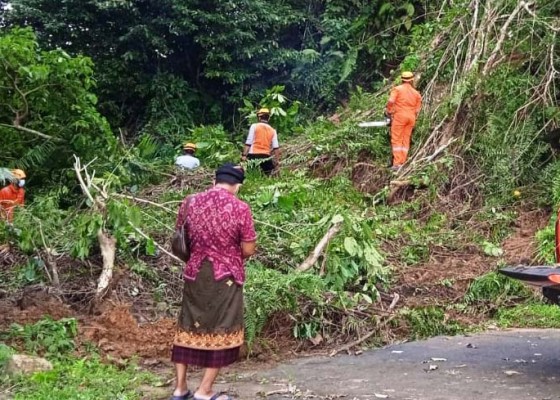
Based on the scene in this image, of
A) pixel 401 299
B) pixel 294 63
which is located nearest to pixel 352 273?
pixel 401 299

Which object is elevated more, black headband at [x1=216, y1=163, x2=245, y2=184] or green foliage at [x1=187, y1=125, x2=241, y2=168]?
green foliage at [x1=187, y1=125, x2=241, y2=168]

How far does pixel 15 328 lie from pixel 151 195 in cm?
474

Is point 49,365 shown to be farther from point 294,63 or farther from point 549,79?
point 294,63

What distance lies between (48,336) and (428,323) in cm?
323

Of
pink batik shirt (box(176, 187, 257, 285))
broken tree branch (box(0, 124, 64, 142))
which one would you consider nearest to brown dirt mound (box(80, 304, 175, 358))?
pink batik shirt (box(176, 187, 257, 285))

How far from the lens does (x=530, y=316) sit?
7332 mm

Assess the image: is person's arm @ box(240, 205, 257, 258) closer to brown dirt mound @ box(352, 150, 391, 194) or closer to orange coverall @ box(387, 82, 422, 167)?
brown dirt mound @ box(352, 150, 391, 194)

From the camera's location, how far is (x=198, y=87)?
717 inches

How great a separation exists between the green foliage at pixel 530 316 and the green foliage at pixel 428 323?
22.0 inches

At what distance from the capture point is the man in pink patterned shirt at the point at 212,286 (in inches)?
187

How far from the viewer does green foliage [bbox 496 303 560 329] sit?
7168 mm

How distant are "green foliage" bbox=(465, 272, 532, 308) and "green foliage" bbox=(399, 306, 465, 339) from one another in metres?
0.74

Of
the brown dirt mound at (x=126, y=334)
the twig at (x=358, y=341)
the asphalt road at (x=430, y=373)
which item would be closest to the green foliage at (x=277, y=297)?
the twig at (x=358, y=341)

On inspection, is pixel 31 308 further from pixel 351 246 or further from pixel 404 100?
pixel 404 100
